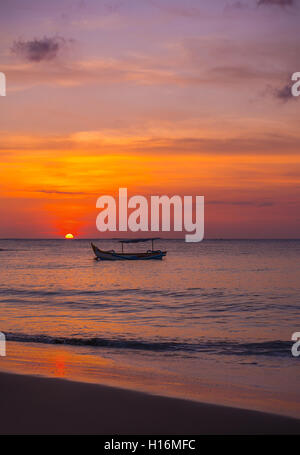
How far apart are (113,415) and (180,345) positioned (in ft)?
25.8

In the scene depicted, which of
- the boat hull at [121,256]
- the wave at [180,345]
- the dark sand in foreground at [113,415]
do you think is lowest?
the dark sand in foreground at [113,415]

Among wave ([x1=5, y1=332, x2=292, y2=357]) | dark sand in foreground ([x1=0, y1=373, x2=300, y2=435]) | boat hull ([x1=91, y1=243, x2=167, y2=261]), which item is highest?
boat hull ([x1=91, y1=243, x2=167, y2=261])

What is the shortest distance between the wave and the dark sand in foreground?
6073mm

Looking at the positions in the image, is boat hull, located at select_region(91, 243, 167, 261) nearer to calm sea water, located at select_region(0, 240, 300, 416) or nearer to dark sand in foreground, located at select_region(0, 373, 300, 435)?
calm sea water, located at select_region(0, 240, 300, 416)

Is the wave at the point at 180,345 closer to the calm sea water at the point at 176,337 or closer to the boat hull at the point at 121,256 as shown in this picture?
the calm sea water at the point at 176,337

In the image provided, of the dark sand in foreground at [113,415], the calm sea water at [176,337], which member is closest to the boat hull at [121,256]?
the calm sea water at [176,337]

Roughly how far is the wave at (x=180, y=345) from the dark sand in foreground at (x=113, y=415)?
6.07m

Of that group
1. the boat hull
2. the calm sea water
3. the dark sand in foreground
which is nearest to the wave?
the calm sea water

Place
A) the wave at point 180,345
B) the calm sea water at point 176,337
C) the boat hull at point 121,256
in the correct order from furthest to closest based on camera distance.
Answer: the boat hull at point 121,256
the wave at point 180,345
the calm sea water at point 176,337

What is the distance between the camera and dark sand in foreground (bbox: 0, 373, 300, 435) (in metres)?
6.87

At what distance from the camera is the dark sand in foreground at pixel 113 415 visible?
22.5ft

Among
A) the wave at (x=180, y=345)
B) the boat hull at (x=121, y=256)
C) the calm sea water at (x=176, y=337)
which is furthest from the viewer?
the boat hull at (x=121, y=256)

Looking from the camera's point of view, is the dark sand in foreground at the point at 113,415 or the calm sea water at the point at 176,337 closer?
the dark sand in foreground at the point at 113,415

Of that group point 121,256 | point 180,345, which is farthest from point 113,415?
point 121,256
